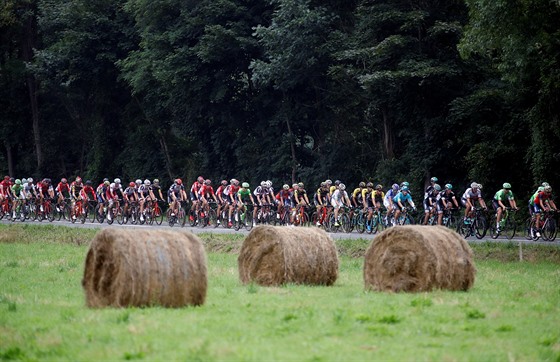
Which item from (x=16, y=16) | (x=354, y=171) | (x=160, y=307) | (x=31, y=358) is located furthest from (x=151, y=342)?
(x=16, y=16)

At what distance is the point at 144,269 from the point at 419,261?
18.3 ft

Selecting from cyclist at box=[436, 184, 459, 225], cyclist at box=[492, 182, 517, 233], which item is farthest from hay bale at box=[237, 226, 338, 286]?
cyclist at box=[436, 184, 459, 225]

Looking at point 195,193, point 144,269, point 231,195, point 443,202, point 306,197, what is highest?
point 195,193

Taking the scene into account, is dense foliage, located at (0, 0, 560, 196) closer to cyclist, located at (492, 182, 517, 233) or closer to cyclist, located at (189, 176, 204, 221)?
cyclist, located at (492, 182, 517, 233)

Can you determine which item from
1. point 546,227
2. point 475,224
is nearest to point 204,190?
point 475,224

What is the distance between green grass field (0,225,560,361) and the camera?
1218cm

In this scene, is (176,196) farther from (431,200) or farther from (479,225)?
(479,225)

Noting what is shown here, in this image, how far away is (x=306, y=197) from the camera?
4778 cm

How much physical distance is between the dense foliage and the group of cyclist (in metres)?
3.07

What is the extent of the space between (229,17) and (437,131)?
52.9 feet

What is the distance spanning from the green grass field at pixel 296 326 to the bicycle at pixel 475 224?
17458 millimetres

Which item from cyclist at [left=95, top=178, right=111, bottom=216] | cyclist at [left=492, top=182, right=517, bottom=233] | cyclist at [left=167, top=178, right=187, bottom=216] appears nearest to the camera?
cyclist at [left=492, top=182, right=517, bottom=233]

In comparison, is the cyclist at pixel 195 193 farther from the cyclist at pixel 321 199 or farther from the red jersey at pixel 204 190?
the cyclist at pixel 321 199

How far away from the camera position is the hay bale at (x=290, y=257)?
66.2 ft
